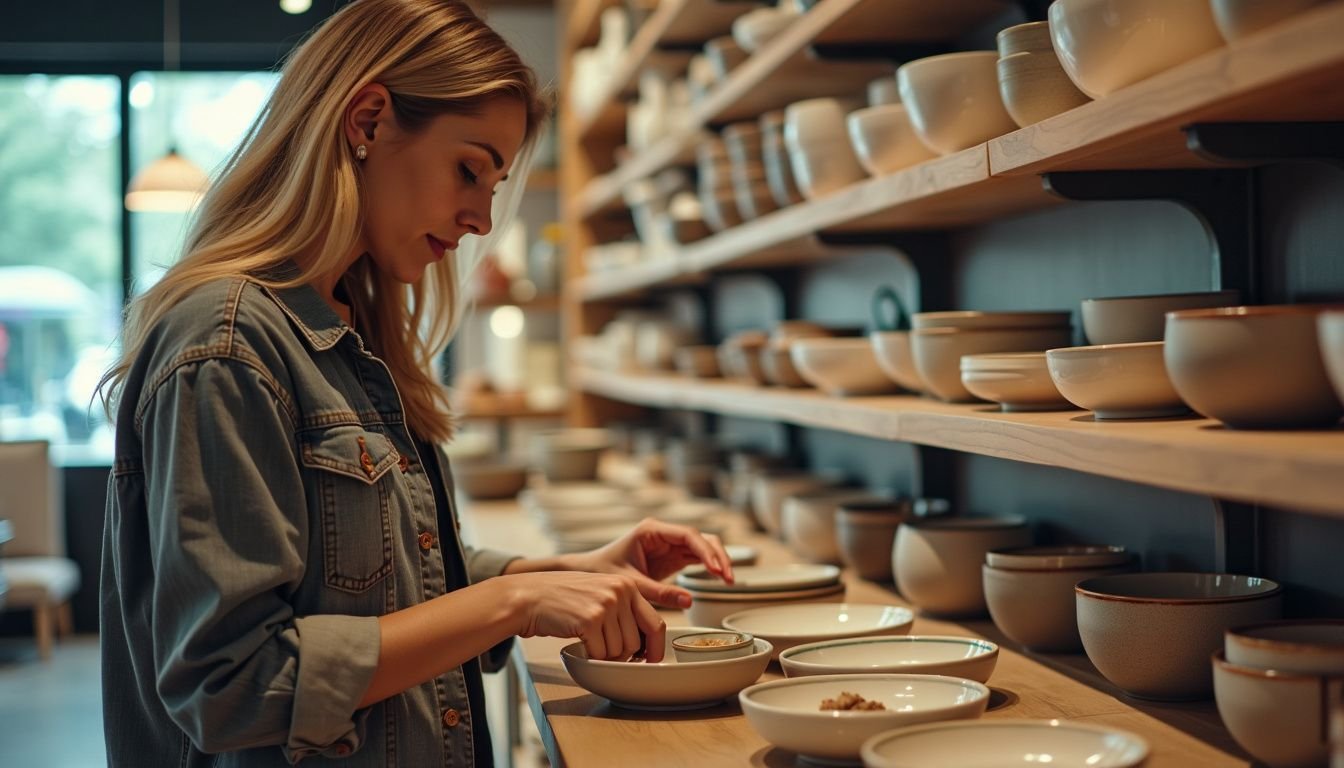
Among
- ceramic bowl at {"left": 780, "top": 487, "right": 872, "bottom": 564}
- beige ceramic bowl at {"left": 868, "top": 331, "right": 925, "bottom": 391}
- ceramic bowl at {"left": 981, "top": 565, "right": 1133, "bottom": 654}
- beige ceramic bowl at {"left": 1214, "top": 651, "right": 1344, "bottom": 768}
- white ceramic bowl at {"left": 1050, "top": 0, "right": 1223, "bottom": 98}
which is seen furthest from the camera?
ceramic bowl at {"left": 780, "top": 487, "right": 872, "bottom": 564}

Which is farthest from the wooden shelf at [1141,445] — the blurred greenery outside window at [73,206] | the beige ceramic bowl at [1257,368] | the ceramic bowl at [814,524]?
the blurred greenery outside window at [73,206]

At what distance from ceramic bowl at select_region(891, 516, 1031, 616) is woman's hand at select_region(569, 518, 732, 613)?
0.26 meters

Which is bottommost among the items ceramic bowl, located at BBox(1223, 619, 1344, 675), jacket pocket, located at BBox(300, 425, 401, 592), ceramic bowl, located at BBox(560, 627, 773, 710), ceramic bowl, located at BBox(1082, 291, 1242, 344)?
ceramic bowl, located at BBox(560, 627, 773, 710)

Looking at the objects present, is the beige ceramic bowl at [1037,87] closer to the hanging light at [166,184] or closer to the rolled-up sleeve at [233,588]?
the rolled-up sleeve at [233,588]

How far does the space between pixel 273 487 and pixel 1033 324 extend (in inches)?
36.8

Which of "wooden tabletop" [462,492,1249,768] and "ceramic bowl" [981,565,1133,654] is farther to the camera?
"ceramic bowl" [981,565,1133,654]

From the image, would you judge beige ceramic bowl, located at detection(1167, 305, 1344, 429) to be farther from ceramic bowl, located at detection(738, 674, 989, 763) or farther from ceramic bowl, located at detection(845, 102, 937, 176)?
ceramic bowl, located at detection(845, 102, 937, 176)

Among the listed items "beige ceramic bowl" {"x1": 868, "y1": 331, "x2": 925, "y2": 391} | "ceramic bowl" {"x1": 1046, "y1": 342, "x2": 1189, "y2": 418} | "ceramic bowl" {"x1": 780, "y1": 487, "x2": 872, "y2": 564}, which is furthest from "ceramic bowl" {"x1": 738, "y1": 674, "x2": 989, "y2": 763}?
"ceramic bowl" {"x1": 780, "y1": 487, "x2": 872, "y2": 564}

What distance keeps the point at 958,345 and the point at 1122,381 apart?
0.44 metres

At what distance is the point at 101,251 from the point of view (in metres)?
6.73

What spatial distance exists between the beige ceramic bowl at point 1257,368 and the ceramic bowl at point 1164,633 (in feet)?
1.02

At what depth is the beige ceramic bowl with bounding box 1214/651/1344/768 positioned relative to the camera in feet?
3.28

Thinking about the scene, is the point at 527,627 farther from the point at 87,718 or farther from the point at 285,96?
the point at 87,718

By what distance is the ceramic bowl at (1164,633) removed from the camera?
1.31 metres
